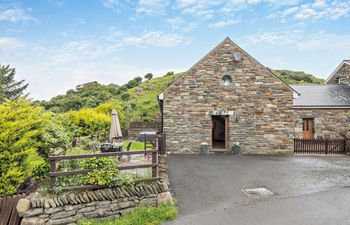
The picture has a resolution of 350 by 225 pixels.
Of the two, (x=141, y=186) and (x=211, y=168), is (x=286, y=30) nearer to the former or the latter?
→ (x=211, y=168)

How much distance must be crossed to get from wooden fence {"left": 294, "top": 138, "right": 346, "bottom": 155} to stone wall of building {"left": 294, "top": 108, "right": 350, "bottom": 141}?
217 centimetres

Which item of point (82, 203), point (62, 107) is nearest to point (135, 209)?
point (82, 203)

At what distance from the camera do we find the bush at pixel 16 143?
20.1 ft

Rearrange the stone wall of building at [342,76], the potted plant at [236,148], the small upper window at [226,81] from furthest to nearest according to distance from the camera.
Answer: the stone wall of building at [342,76] → the small upper window at [226,81] → the potted plant at [236,148]

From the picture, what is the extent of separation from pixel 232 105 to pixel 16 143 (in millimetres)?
11122

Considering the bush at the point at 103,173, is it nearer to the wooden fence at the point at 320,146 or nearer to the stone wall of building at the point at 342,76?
the wooden fence at the point at 320,146

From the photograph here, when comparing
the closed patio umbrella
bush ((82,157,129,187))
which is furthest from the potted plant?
bush ((82,157,129,187))

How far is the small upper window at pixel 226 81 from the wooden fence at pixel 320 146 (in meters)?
5.76

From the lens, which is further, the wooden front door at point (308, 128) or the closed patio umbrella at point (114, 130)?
the wooden front door at point (308, 128)

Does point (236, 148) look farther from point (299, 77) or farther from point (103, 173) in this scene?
point (299, 77)

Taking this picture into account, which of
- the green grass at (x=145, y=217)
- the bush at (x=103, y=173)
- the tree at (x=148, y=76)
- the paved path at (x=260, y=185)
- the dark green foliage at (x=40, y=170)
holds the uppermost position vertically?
the tree at (x=148, y=76)

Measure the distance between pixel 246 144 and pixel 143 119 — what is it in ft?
56.1

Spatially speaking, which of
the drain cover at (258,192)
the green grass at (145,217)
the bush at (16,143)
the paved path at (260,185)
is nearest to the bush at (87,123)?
the paved path at (260,185)

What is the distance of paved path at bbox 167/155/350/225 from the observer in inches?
213
